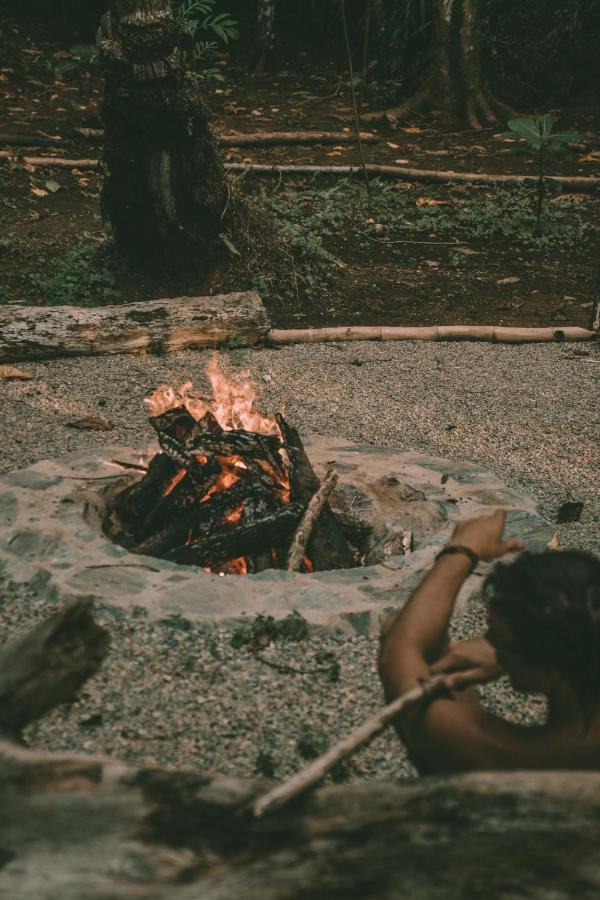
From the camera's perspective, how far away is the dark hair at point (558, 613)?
1758 mm

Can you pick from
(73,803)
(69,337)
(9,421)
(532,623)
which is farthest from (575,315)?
(73,803)

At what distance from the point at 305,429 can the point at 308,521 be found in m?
1.67

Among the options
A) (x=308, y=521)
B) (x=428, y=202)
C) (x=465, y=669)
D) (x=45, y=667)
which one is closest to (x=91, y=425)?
(x=308, y=521)

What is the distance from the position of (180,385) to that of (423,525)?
2.36 metres

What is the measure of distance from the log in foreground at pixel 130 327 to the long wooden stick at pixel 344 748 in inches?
200

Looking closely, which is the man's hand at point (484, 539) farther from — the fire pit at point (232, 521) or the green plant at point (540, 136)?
the green plant at point (540, 136)

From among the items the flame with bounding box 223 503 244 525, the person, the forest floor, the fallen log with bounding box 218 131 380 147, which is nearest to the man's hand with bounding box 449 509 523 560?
the person

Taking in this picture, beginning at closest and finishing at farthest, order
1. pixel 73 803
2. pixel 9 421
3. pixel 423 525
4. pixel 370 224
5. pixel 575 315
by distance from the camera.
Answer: pixel 73 803 → pixel 423 525 → pixel 9 421 → pixel 575 315 → pixel 370 224

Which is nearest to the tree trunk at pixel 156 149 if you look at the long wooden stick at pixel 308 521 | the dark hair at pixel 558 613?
the long wooden stick at pixel 308 521

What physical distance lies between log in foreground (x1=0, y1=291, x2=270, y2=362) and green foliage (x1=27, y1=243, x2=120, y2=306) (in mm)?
835

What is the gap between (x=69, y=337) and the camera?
21.5 feet

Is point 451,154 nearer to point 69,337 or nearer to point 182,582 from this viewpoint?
point 69,337

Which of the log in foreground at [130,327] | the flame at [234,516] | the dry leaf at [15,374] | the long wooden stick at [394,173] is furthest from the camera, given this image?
the long wooden stick at [394,173]

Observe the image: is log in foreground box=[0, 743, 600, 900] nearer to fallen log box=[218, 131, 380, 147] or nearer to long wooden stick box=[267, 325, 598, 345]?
long wooden stick box=[267, 325, 598, 345]
